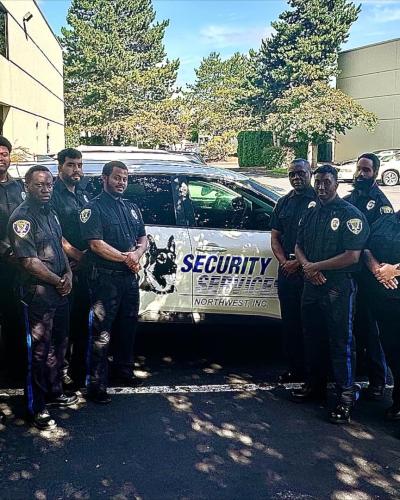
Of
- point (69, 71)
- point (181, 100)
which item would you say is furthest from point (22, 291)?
point (69, 71)

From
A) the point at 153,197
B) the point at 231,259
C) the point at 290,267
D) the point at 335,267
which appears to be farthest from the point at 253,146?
the point at 335,267

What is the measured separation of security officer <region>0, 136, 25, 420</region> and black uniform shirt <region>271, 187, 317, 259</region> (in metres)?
1.98

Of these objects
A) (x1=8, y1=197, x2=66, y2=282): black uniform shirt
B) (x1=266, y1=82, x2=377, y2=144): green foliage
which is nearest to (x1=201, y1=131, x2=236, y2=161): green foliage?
(x1=266, y1=82, x2=377, y2=144): green foliage

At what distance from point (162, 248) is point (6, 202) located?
1.28 meters

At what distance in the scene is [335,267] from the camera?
373cm

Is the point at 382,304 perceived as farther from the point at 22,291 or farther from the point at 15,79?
the point at 15,79

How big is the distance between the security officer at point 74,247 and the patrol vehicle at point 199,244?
394 mm

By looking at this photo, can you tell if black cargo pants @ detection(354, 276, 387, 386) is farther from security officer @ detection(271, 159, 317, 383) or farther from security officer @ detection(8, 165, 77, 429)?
security officer @ detection(8, 165, 77, 429)

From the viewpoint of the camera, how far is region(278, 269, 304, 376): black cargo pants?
4285 mm

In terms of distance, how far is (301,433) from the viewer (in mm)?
3709

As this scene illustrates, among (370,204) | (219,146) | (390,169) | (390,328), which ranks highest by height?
(219,146)

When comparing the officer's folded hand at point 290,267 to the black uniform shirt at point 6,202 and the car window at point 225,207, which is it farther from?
the black uniform shirt at point 6,202

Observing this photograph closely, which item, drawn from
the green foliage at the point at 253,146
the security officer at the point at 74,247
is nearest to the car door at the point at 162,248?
the security officer at the point at 74,247

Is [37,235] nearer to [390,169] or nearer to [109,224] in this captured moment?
[109,224]
